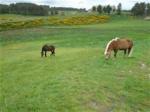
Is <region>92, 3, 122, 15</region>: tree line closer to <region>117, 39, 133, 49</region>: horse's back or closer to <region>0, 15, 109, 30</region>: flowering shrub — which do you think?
<region>0, 15, 109, 30</region>: flowering shrub

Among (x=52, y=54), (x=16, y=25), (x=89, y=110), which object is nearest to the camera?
(x=89, y=110)

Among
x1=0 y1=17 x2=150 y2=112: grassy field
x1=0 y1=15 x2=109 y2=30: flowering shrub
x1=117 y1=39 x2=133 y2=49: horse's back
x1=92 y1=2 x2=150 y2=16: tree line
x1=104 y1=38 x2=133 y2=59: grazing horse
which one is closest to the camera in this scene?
x1=0 y1=17 x2=150 y2=112: grassy field

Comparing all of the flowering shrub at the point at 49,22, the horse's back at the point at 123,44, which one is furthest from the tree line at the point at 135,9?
the horse's back at the point at 123,44

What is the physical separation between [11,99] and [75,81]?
407cm

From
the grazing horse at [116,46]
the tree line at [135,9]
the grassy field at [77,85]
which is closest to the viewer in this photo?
the grassy field at [77,85]

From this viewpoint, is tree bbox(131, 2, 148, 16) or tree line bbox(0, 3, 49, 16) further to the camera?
tree bbox(131, 2, 148, 16)

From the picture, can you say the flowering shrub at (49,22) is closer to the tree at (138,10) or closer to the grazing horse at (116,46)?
the tree at (138,10)

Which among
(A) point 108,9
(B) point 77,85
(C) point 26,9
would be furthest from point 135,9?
(B) point 77,85

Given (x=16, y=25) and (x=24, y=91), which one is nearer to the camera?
(x=24, y=91)

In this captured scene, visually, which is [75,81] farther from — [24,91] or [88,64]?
[88,64]

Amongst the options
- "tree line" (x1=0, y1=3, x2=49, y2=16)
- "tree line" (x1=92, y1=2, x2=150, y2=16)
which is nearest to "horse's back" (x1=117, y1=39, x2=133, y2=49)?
"tree line" (x1=0, y1=3, x2=49, y2=16)

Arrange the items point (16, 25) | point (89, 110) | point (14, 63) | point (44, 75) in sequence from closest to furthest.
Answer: point (89, 110) < point (44, 75) < point (14, 63) < point (16, 25)

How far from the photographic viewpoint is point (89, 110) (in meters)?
16.1

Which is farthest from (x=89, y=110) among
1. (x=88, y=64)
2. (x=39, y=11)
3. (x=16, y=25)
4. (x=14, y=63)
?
(x=39, y=11)
